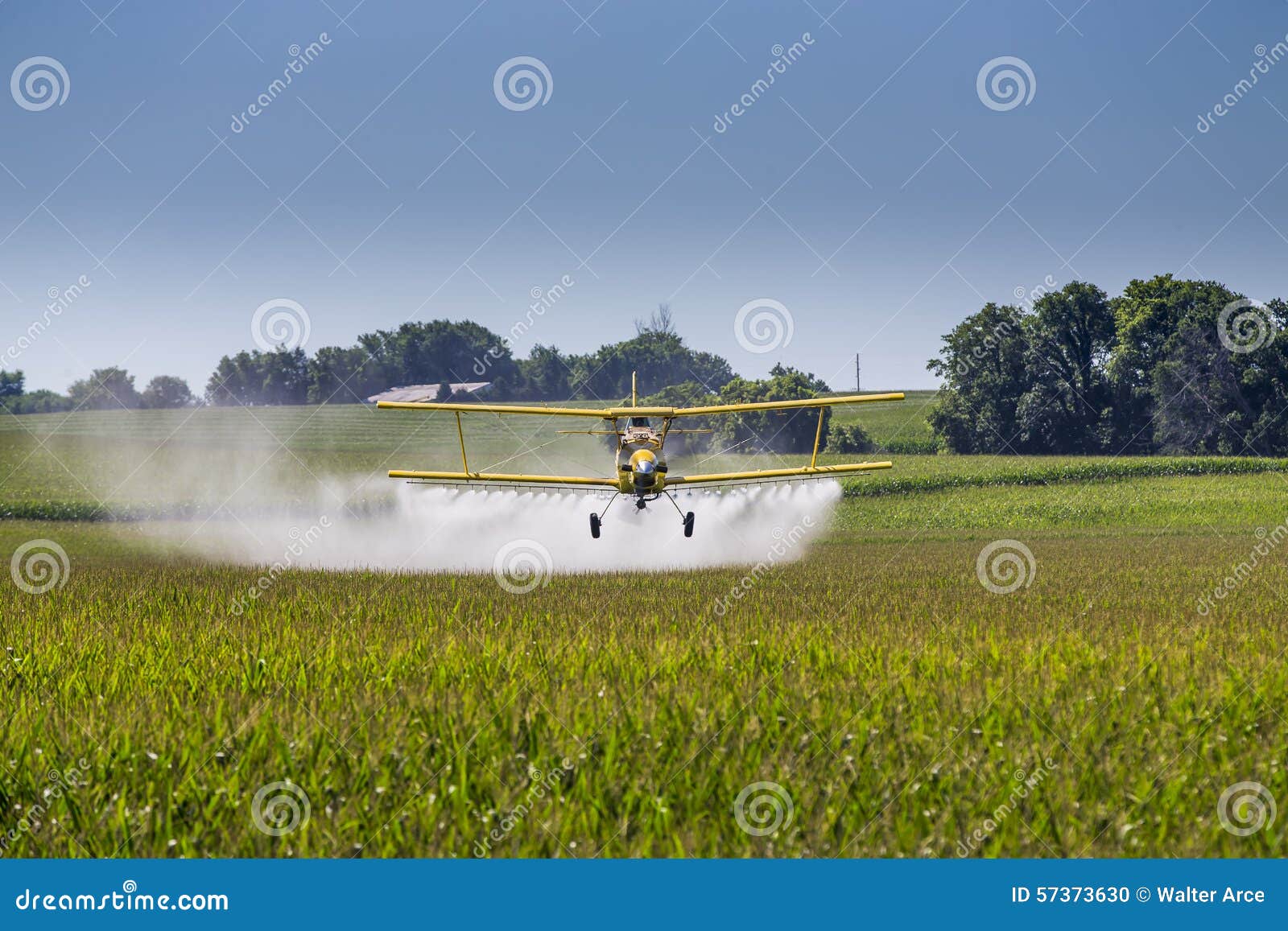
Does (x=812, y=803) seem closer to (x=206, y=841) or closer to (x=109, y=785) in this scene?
(x=206, y=841)

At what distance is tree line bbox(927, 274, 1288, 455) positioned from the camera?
3169 inches

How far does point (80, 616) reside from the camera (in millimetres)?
17375

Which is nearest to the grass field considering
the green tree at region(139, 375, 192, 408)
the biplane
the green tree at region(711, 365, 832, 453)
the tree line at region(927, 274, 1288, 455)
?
the biplane

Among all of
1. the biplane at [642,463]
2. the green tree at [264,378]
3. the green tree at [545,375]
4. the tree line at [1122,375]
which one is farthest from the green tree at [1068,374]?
the green tree at [264,378]

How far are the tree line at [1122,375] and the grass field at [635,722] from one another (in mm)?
66630

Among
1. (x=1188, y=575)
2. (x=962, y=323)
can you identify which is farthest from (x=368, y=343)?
(x=1188, y=575)

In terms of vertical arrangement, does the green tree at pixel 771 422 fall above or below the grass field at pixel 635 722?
above

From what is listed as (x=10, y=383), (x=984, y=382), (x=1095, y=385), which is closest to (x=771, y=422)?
(x=984, y=382)

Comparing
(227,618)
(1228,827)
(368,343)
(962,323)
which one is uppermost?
(368,343)

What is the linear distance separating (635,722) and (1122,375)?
277 ft

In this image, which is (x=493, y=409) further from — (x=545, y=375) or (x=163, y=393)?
(x=163, y=393)

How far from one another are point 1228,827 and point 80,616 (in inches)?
642

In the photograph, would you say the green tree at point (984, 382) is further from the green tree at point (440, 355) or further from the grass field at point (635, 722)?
the grass field at point (635, 722)

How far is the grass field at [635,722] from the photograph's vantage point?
319 inches
